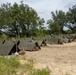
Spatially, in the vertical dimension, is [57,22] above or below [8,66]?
above

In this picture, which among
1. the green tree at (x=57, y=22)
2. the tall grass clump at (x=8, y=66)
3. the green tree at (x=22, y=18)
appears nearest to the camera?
the tall grass clump at (x=8, y=66)

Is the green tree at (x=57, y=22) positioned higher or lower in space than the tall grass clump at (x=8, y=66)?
higher

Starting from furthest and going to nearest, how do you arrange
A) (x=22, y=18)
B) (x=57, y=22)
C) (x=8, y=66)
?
1. (x=57, y=22)
2. (x=22, y=18)
3. (x=8, y=66)

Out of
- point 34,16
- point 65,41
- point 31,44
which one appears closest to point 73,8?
point 34,16

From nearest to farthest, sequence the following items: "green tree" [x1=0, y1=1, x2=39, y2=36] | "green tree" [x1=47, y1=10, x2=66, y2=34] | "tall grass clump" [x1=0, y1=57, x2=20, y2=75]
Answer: "tall grass clump" [x1=0, y1=57, x2=20, y2=75] < "green tree" [x1=0, y1=1, x2=39, y2=36] < "green tree" [x1=47, y1=10, x2=66, y2=34]

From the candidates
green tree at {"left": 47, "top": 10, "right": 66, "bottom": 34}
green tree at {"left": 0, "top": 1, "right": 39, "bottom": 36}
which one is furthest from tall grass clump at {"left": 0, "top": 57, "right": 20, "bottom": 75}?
green tree at {"left": 47, "top": 10, "right": 66, "bottom": 34}

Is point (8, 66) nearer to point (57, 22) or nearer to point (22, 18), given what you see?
point (22, 18)

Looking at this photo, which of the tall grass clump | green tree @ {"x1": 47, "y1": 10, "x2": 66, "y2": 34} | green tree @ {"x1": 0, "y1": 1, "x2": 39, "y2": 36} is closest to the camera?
the tall grass clump

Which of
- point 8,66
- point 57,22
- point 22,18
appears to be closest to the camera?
point 8,66

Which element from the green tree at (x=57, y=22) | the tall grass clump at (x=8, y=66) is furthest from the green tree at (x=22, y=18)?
the tall grass clump at (x=8, y=66)

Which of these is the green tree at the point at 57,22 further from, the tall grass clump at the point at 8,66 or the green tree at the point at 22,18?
the tall grass clump at the point at 8,66

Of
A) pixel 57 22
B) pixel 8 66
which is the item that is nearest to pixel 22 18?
pixel 57 22

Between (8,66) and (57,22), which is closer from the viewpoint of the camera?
(8,66)

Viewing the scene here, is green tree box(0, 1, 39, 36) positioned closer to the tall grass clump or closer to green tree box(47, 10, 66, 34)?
green tree box(47, 10, 66, 34)
